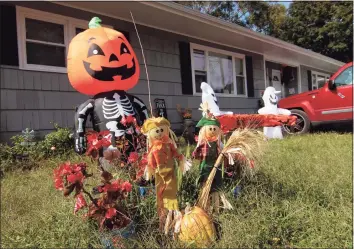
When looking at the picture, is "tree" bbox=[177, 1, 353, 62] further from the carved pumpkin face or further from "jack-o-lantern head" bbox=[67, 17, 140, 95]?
the carved pumpkin face

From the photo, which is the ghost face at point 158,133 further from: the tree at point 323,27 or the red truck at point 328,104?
the tree at point 323,27

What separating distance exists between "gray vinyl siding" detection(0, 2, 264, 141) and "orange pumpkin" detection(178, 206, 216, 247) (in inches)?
176

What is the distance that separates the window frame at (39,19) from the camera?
6.48 metres

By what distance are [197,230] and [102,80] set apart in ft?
7.05

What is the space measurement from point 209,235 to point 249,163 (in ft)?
2.23

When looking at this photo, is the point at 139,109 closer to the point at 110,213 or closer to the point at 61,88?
the point at 110,213

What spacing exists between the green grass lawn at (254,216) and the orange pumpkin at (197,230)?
3.1 inches

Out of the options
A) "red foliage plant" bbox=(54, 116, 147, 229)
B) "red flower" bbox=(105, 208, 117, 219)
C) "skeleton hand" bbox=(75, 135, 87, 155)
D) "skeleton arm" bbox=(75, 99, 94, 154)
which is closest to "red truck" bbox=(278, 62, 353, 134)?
"skeleton arm" bbox=(75, 99, 94, 154)

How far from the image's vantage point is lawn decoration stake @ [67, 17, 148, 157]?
4.02 m

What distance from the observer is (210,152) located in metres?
3.03

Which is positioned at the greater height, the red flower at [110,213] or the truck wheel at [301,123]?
the truck wheel at [301,123]

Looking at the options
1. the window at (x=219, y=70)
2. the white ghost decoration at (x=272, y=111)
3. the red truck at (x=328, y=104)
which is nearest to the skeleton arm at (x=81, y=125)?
the white ghost decoration at (x=272, y=111)

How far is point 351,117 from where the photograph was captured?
880cm

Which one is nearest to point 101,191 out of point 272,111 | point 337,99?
point 272,111
